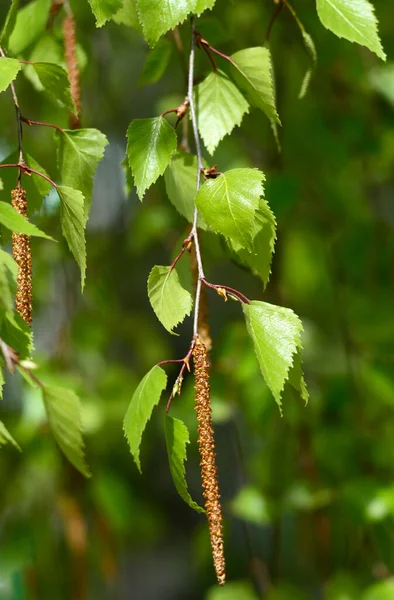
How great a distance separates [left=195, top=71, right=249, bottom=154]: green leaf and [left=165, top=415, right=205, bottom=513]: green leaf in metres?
0.21

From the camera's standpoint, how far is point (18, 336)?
0.46 metres

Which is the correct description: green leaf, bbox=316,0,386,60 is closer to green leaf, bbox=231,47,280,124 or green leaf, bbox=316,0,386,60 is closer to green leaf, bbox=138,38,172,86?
green leaf, bbox=231,47,280,124

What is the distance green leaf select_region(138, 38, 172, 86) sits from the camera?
26.0 inches

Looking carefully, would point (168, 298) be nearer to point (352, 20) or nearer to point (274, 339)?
point (274, 339)

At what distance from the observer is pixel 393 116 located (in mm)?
1209

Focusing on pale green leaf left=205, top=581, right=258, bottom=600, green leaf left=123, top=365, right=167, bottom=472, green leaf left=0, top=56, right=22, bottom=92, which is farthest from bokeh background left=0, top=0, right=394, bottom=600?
green leaf left=123, top=365, right=167, bottom=472

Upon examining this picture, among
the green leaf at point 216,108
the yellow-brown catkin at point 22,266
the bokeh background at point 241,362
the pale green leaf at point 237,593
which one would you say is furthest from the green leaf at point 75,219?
the pale green leaf at point 237,593

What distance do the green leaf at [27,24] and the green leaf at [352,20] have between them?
0.24m

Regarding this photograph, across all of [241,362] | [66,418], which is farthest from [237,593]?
[66,418]

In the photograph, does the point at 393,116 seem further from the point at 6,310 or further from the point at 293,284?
the point at 6,310

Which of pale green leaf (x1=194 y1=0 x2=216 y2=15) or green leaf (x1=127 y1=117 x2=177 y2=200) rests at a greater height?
pale green leaf (x1=194 y1=0 x2=216 y2=15)

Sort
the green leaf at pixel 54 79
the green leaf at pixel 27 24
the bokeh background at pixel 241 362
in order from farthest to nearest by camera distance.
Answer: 1. the bokeh background at pixel 241 362
2. the green leaf at pixel 27 24
3. the green leaf at pixel 54 79

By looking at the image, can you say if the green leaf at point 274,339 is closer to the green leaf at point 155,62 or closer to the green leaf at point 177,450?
the green leaf at point 177,450

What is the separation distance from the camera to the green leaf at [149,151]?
51cm
